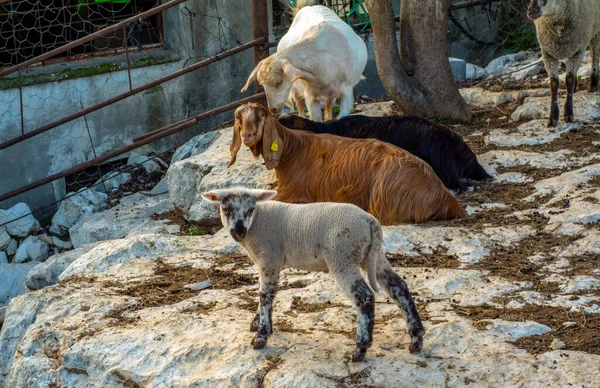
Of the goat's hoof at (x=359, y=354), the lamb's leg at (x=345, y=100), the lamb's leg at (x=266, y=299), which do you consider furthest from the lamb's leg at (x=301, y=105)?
the goat's hoof at (x=359, y=354)

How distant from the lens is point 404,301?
4574mm

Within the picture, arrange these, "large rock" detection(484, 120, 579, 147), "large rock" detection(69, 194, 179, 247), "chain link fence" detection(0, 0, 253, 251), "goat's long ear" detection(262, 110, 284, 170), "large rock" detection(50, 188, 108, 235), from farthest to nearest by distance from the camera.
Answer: "chain link fence" detection(0, 0, 253, 251) → "large rock" detection(50, 188, 108, 235) → "large rock" detection(69, 194, 179, 247) → "large rock" detection(484, 120, 579, 147) → "goat's long ear" detection(262, 110, 284, 170)

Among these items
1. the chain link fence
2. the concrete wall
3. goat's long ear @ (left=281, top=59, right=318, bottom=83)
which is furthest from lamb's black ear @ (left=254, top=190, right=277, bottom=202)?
the concrete wall

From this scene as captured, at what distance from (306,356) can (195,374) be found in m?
0.58

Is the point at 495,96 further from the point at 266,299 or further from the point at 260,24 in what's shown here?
the point at 266,299

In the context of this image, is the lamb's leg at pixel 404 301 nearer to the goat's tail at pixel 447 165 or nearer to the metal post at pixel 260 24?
the goat's tail at pixel 447 165

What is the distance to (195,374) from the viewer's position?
181 inches

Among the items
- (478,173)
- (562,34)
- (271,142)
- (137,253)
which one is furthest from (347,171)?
(562,34)

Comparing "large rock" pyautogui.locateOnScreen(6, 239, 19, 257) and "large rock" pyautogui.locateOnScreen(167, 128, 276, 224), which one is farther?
"large rock" pyautogui.locateOnScreen(6, 239, 19, 257)

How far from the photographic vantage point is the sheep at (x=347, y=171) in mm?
6855

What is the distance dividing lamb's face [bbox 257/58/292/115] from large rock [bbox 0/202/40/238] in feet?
11.2

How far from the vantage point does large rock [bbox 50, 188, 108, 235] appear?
10.3 meters

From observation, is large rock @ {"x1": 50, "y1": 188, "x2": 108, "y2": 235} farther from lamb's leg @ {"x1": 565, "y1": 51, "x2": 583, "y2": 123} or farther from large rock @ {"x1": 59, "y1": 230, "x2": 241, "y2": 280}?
lamb's leg @ {"x1": 565, "y1": 51, "x2": 583, "y2": 123}

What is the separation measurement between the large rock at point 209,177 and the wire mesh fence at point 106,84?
2.02 meters
